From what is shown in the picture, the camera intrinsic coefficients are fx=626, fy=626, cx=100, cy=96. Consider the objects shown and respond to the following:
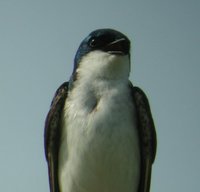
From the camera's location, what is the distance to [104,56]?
21.2 feet

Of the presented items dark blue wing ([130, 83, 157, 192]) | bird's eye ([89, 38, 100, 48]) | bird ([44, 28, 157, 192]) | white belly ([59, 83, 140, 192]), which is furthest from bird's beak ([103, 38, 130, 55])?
→ white belly ([59, 83, 140, 192])

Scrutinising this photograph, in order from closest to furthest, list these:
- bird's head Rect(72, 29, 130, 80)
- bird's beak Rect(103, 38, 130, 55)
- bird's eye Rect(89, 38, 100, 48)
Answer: bird's head Rect(72, 29, 130, 80)
bird's beak Rect(103, 38, 130, 55)
bird's eye Rect(89, 38, 100, 48)

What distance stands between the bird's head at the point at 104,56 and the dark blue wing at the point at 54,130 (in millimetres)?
275

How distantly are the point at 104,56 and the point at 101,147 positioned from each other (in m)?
0.98

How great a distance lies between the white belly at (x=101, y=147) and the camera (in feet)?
20.0

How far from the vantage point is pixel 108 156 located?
6.16 metres

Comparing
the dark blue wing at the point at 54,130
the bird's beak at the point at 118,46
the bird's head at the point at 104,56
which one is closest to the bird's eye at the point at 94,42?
the bird's head at the point at 104,56

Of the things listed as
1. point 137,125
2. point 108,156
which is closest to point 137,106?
point 137,125

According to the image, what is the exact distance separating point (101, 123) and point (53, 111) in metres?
0.66


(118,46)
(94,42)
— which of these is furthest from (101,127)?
(94,42)

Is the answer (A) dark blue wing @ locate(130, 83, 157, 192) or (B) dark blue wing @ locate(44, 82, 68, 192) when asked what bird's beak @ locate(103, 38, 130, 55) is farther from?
(B) dark blue wing @ locate(44, 82, 68, 192)

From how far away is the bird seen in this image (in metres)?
6.13

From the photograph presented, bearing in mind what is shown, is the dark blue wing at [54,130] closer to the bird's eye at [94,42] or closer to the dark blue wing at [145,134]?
the bird's eye at [94,42]

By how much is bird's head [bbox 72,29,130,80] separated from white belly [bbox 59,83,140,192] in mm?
303
